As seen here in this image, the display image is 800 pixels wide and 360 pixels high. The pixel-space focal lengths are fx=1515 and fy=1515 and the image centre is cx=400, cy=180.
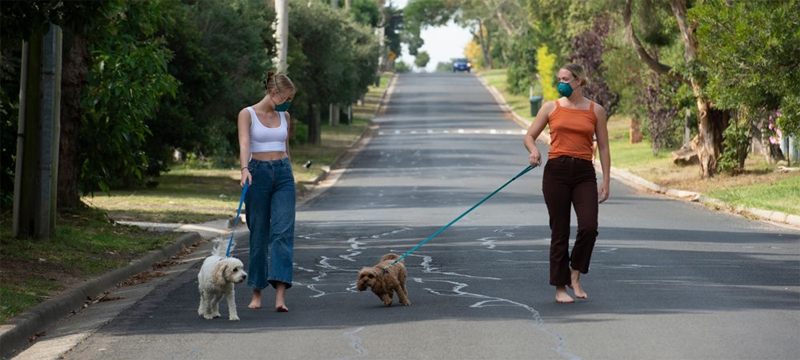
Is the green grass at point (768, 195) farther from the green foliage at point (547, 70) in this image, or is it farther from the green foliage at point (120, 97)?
the green foliage at point (547, 70)

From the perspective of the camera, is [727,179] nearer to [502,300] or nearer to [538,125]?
[502,300]

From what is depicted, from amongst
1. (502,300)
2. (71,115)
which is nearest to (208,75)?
(71,115)

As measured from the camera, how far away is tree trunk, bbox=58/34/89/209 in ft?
67.6

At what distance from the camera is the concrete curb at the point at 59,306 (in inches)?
416

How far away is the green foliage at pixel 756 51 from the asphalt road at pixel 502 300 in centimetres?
261

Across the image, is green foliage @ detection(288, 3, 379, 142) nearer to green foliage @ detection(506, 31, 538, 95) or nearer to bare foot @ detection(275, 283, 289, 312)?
green foliage @ detection(506, 31, 538, 95)

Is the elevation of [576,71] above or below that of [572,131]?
above

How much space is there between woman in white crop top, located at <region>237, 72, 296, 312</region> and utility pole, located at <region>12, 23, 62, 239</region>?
606cm

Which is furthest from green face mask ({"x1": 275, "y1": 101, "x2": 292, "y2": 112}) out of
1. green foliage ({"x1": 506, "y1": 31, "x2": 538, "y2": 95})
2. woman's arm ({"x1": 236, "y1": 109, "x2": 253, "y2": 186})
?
green foliage ({"x1": 506, "y1": 31, "x2": 538, "y2": 95})

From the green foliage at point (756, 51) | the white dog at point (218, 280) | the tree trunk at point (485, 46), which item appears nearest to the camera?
the white dog at point (218, 280)

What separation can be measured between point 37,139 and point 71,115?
3.39 metres

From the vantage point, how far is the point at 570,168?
39.0ft

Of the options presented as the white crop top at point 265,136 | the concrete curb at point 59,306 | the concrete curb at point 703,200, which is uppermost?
the white crop top at point 265,136

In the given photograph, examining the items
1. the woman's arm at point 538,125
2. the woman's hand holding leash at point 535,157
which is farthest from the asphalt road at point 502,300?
the woman's arm at point 538,125
